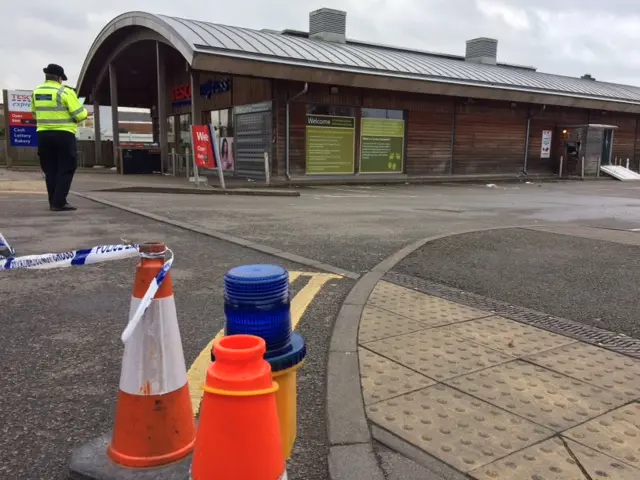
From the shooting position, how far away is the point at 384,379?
3039 mm

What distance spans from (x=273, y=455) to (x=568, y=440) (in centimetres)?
151

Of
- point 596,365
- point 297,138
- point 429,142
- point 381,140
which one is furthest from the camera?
point 429,142

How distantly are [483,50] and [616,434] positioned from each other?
29.7 meters

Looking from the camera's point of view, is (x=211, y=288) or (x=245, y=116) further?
(x=245, y=116)

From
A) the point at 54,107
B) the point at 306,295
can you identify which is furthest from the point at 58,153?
the point at 306,295

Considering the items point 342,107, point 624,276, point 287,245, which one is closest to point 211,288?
point 287,245

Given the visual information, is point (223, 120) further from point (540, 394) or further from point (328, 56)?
point (540, 394)

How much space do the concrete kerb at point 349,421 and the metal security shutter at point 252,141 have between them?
15.9 metres

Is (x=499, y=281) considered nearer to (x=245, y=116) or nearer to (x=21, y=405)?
(x=21, y=405)

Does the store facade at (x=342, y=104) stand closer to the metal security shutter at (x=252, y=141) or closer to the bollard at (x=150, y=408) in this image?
the metal security shutter at (x=252, y=141)

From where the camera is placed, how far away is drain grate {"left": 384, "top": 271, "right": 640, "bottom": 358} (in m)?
3.71

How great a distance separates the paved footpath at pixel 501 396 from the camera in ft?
7.68

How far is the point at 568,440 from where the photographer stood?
8.14 feet

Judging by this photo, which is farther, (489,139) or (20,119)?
(20,119)
